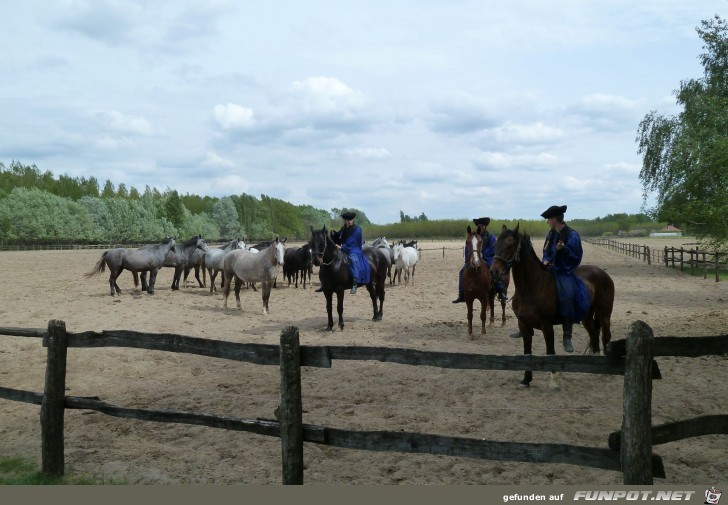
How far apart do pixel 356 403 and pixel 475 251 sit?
4.99m

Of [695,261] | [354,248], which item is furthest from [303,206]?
[354,248]

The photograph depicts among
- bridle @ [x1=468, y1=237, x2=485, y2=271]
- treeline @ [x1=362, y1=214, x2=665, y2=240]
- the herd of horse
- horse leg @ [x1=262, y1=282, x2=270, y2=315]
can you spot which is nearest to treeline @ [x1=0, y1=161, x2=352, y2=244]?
treeline @ [x1=362, y1=214, x2=665, y2=240]

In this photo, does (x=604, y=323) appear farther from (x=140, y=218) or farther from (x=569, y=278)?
Answer: (x=140, y=218)

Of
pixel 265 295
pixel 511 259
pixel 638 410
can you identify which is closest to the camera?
pixel 638 410

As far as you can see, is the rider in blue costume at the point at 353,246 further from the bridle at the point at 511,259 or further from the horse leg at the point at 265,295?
the bridle at the point at 511,259

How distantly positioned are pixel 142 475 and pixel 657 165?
113 ft

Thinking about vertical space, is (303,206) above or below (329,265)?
above

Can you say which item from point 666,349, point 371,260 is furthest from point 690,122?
point 666,349

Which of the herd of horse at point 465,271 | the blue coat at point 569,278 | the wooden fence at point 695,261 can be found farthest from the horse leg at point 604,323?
the wooden fence at point 695,261

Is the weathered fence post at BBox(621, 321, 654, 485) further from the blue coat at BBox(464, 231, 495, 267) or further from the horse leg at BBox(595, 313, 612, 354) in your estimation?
the blue coat at BBox(464, 231, 495, 267)

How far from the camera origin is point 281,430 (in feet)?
14.9

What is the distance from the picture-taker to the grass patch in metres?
5.09

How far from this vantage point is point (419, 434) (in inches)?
166

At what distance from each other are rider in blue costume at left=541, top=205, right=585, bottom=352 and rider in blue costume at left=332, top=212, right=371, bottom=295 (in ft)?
17.6
